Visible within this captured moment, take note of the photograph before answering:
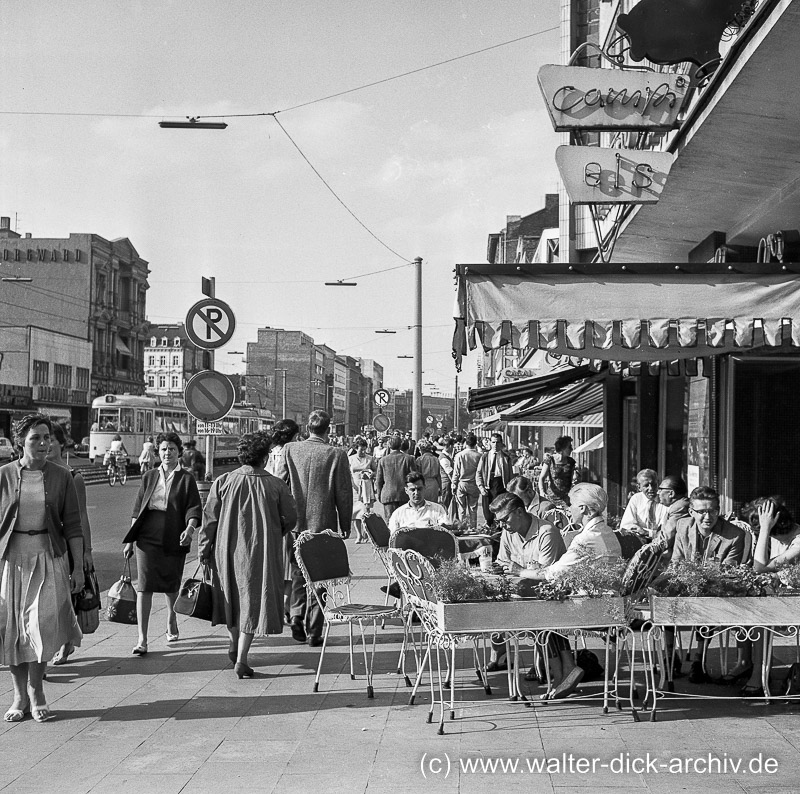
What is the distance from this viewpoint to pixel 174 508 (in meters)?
8.55

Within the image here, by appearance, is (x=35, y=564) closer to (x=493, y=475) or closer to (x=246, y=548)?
(x=246, y=548)

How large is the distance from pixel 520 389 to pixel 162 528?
787 centimetres

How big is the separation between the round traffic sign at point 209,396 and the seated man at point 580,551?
514 cm

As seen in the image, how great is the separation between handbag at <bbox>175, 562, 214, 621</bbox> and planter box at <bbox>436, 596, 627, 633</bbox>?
2.10 meters

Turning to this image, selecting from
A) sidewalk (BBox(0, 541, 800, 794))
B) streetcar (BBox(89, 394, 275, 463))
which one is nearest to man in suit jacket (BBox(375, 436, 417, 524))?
sidewalk (BBox(0, 541, 800, 794))

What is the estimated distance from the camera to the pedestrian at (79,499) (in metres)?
6.62

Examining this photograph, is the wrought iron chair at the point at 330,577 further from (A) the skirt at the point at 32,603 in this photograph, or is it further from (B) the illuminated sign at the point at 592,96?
(B) the illuminated sign at the point at 592,96

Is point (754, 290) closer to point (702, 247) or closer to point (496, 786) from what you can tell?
point (496, 786)

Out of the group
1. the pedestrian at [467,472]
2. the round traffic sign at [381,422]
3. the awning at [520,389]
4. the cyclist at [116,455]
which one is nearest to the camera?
the awning at [520,389]

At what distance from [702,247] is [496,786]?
8850 mm

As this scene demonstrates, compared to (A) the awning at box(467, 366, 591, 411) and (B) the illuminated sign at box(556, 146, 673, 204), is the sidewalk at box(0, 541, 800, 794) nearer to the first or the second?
(B) the illuminated sign at box(556, 146, 673, 204)

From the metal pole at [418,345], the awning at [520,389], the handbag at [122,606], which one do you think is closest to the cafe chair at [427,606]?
the handbag at [122,606]

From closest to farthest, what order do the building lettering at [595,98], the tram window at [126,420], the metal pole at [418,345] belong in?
the building lettering at [595,98]
the metal pole at [418,345]
the tram window at [126,420]

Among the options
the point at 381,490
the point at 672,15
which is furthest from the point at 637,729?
the point at 381,490
